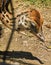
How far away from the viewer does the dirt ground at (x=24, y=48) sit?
5570 millimetres

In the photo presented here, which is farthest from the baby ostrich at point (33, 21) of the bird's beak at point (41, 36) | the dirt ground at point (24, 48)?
the dirt ground at point (24, 48)

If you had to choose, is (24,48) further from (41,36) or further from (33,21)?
(33,21)

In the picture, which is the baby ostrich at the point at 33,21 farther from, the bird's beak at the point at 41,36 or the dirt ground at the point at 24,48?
the dirt ground at the point at 24,48

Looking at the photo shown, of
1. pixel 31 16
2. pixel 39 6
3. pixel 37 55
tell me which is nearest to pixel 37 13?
pixel 31 16

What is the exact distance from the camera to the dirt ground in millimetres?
5570

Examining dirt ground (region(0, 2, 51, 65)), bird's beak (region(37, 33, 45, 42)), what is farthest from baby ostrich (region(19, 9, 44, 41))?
dirt ground (region(0, 2, 51, 65))

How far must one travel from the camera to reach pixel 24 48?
598 cm

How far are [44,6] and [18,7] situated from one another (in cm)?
72

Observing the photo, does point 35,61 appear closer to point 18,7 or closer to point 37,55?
point 37,55

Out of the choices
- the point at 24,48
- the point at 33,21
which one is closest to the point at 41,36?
the point at 33,21

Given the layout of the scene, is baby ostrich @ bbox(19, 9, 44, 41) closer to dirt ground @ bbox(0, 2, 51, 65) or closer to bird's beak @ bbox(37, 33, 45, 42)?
bird's beak @ bbox(37, 33, 45, 42)

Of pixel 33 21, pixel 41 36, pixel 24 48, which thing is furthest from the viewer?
pixel 33 21

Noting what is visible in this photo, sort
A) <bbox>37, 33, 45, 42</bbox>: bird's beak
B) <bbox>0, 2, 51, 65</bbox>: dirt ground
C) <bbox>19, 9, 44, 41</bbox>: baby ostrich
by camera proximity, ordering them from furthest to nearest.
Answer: <bbox>19, 9, 44, 41</bbox>: baby ostrich → <bbox>37, 33, 45, 42</bbox>: bird's beak → <bbox>0, 2, 51, 65</bbox>: dirt ground

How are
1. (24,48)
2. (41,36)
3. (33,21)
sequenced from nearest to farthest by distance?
(24,48) < (41,36) < (33,21)
